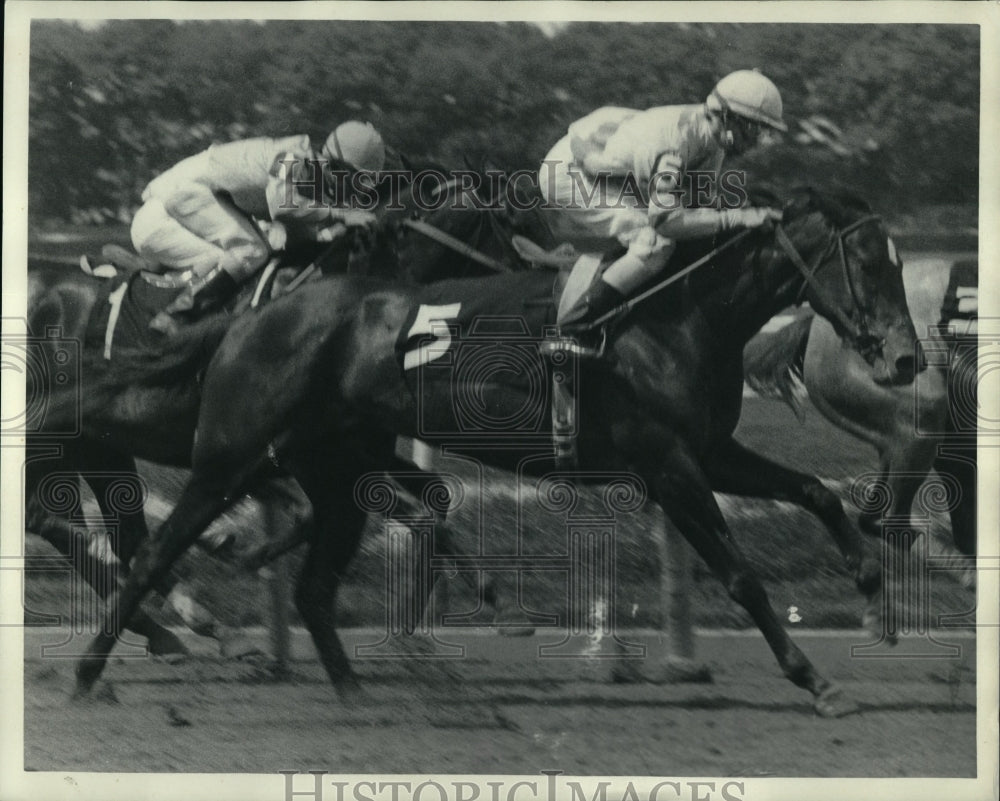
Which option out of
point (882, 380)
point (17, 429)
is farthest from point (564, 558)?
point (17, 429)

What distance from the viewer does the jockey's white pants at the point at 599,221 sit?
6238 millimetres

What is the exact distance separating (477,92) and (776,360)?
1765mm

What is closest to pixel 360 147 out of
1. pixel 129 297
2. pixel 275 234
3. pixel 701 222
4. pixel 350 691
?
pixel 275 234

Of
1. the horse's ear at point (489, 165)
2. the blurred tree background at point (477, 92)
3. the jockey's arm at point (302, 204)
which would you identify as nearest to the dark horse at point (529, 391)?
the jockey's arm at point (302, 204)


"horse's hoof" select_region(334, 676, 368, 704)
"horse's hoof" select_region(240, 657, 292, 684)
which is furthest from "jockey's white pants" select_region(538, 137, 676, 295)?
"horse's hoof" select_region(240, 657, 292, 684)

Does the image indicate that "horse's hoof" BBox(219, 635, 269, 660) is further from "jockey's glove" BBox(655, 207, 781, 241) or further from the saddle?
"jockey's glove" BBox(655, 207, 781, 241)

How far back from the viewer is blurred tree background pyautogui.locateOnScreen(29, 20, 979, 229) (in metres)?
6.35

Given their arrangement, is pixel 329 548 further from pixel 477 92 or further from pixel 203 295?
pixel 477 92

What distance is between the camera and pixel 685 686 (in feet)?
20.7

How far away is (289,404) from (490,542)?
3.52 feet

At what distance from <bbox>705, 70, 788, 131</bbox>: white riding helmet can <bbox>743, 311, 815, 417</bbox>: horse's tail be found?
91 cm

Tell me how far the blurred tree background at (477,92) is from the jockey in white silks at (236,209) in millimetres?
80

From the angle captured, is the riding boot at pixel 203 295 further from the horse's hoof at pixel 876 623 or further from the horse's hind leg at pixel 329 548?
the horse's hoof at pixel 876 623

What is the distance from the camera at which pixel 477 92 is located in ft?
21.0
